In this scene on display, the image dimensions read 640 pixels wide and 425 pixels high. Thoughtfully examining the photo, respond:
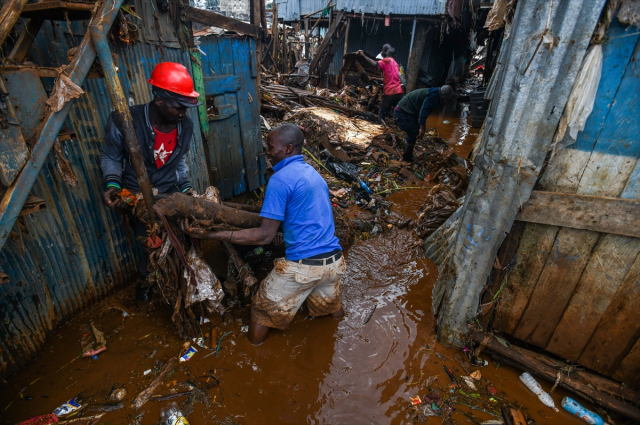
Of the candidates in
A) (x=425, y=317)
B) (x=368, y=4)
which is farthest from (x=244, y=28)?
(x=368, y=4)

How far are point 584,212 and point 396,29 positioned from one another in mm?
15254

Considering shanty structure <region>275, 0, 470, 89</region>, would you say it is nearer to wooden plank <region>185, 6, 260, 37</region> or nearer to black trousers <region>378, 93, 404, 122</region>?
black trousers <region>378, 93, 404, 122</region>

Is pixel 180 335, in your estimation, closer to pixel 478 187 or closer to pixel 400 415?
pixel 400 415

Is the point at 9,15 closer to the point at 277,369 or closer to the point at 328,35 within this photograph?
the point at 277,369

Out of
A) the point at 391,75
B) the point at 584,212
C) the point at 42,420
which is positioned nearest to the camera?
the point at 584,212

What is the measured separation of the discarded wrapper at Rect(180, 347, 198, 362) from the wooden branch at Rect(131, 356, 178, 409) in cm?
6

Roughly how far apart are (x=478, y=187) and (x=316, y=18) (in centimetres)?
1552

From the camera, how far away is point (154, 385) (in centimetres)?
249

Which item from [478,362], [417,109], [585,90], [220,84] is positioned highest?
[585,90]

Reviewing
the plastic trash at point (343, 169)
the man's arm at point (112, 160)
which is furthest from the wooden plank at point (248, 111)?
the man's arm at point (112, 160)

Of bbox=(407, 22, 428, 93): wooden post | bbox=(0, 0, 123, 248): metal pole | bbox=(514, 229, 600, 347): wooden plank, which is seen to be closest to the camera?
bbox=(0, 0, 123, 248): metal pole

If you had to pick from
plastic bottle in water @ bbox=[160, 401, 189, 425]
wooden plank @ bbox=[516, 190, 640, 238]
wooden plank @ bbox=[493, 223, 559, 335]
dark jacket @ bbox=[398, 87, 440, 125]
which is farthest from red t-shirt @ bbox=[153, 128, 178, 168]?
dark jacket @ bbox=[398, 87, 440, 125]

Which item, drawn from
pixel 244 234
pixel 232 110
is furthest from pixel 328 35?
pixel 244 234

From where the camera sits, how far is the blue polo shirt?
8.35 ft
